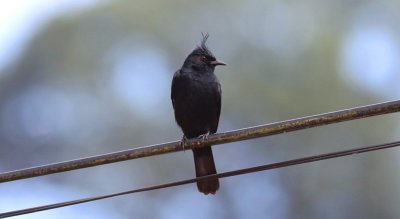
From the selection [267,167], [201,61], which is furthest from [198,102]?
[267,167]

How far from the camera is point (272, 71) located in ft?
55.1

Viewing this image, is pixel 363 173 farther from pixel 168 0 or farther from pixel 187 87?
pixel 187 87

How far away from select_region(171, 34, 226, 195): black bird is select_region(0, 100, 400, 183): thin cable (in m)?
1.94

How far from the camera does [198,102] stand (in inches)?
313

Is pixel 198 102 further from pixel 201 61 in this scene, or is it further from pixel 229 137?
pixel 229 137

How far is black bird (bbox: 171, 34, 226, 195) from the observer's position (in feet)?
25.7

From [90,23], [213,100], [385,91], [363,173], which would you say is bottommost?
[363,173]

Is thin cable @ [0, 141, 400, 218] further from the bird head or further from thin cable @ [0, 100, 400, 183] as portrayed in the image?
the bird head

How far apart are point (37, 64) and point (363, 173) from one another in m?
6.75

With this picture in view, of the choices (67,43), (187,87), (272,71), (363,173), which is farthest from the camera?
→ (67,43)

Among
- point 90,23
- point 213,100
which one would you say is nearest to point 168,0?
point 90,23

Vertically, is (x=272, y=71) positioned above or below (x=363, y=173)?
above

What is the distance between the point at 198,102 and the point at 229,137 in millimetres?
2343

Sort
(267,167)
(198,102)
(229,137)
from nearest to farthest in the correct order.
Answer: (267,167) < (229,137) < (198,102)
